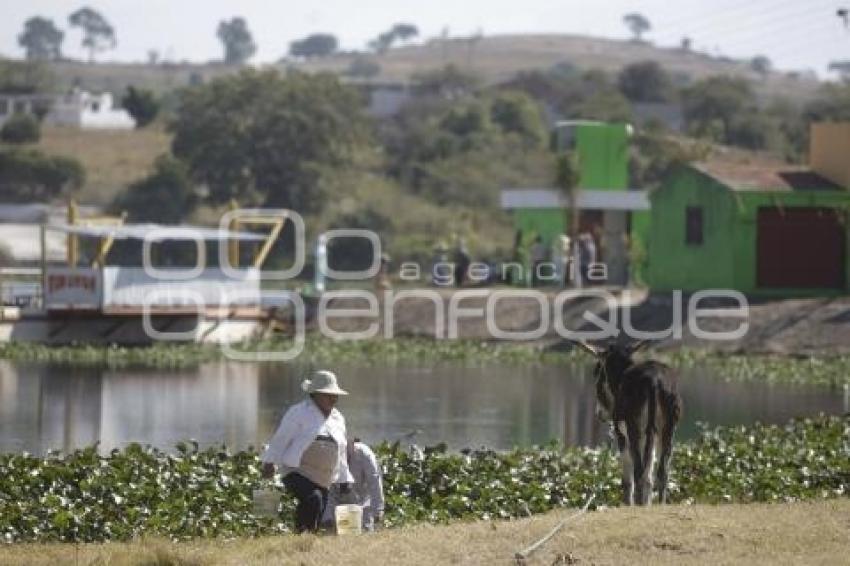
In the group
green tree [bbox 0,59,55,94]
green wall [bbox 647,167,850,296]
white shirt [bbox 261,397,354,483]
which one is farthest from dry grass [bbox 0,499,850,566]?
green tree [bbox 0,59,55,94]

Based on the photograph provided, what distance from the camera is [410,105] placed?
15438 centimetres

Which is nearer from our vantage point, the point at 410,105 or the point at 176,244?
the point at 176,244

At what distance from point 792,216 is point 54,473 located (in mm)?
38995

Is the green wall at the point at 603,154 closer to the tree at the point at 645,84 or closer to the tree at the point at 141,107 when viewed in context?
the tree at the point at 141,107

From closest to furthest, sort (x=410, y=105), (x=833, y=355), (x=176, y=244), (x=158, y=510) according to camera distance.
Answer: (x=158, y=510) < (x=833, y=355) < (x=176, y=244) < (x=410, y=105)

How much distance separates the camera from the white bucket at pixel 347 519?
19438 mm

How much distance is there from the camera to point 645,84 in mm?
158000

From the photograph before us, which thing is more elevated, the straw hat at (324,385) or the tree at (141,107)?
the tree at (141,107)

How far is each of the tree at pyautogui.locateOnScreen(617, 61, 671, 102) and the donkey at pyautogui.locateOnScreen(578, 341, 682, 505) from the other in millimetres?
132370

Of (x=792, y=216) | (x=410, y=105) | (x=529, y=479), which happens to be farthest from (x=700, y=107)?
(x=529, y=479)

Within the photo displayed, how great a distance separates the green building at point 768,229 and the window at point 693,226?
1.1 inches

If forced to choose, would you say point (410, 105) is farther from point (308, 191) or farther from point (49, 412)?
point (49, 412)

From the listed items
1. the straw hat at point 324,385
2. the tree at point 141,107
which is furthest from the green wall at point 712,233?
the tree at point 141,107

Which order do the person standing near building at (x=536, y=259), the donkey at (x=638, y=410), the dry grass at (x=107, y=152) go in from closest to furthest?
the donkey at (x=638, y=410) → the person standing near building at (x=536, y=259) → the dry grass at (x=107, y=152)
